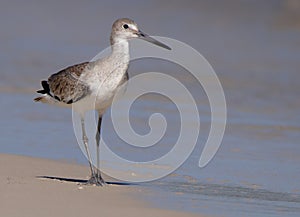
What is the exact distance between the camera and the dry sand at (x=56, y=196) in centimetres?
731

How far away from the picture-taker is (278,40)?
65.1ft

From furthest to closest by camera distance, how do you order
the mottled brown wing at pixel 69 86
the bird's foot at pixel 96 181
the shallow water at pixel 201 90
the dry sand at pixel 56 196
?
the mottled brown wing at pixel 69 86 → the shallow water at pixel 201 90 → the bird's foot at pixel 96 181 → the dry sand at pixel 56 196

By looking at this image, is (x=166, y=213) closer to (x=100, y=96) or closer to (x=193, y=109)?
(x=100, y=96)

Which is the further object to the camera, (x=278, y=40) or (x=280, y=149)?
(x=278, y=40)

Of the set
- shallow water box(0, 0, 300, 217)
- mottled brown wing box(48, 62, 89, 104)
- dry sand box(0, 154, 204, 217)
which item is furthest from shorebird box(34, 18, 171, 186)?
shallow water box(0, 0, 300, 217)

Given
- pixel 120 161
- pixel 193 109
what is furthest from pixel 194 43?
pixel 120 161

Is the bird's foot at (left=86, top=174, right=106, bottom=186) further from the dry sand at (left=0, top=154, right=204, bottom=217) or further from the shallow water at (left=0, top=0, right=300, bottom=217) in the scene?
the shallow water at (left=0, top=0, right=300, bottom=217)

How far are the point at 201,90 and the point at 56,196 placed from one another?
21.6ft

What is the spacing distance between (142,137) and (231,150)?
1024 millimetres

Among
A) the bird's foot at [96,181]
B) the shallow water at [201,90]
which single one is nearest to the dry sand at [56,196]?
the bird's foot at [96,181]

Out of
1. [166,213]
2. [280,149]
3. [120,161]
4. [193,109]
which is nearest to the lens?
[166,213]

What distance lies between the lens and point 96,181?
8.66 metres

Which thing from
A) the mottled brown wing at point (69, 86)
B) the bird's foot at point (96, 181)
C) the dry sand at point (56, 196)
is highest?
the mottled brown wing at point (69, 86)

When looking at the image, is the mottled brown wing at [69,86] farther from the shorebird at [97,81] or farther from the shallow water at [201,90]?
the shallow water at [201,90]
